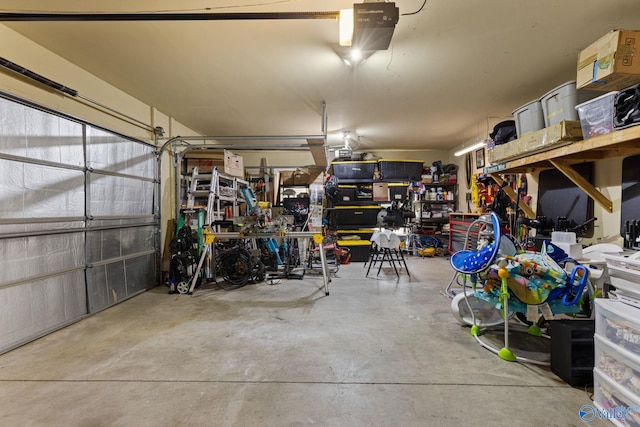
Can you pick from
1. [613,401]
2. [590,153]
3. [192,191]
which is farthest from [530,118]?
[192,191]

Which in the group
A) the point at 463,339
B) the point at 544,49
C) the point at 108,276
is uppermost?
the point at 544,49

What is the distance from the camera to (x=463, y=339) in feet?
7.71

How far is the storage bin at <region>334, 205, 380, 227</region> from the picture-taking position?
20.5 feet

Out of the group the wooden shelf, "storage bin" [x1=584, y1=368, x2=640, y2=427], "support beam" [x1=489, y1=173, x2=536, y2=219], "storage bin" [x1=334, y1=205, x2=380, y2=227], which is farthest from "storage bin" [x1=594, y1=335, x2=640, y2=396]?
"storage bin" [x1=334, y1=205, x2=380, y2=227]

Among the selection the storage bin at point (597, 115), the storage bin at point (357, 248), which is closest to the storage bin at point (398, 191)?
the storage bin at point (357, 248)

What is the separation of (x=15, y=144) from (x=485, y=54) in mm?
4582

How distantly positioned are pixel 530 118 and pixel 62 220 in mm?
5255

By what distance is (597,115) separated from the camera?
7.45ft

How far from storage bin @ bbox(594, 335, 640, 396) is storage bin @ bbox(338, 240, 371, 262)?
14.9ft

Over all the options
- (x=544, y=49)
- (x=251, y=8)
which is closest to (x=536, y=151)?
(x=544, y=49)

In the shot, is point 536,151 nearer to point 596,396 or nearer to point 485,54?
point 485,54

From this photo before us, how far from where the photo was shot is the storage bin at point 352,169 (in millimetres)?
6441

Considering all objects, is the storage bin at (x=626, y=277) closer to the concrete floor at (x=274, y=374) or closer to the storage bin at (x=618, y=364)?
the storage bin at (x=618, y=364)

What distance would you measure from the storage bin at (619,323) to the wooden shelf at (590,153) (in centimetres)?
140
